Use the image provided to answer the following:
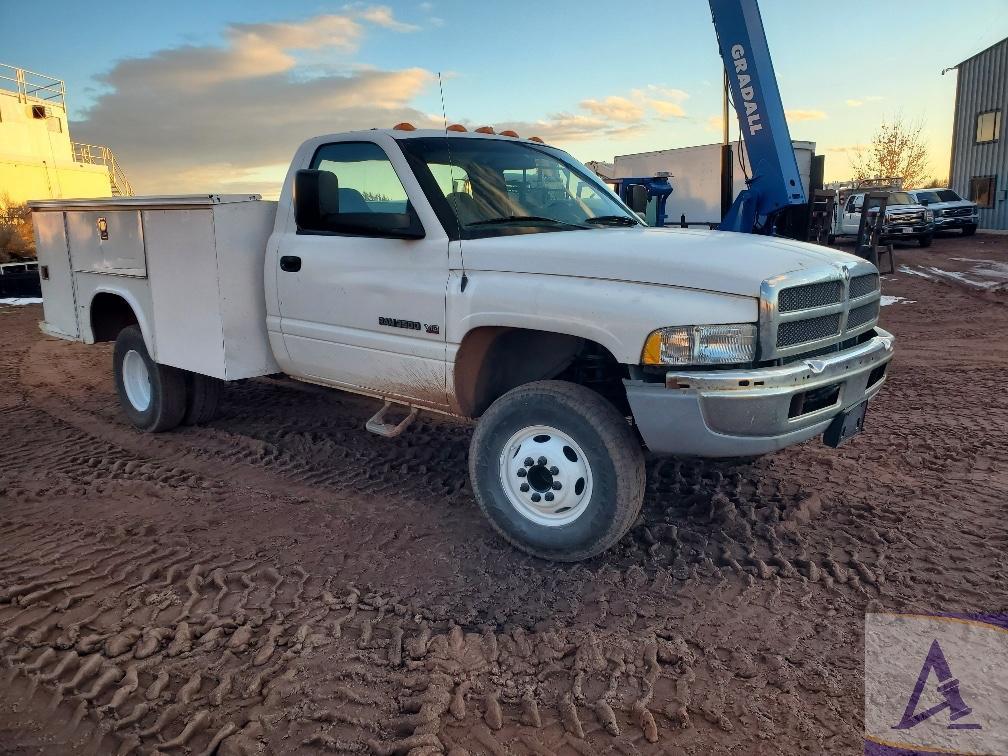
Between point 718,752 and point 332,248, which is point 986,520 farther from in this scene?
point 332,248

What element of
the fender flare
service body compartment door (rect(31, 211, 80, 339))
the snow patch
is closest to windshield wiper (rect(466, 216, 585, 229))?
the fender flare

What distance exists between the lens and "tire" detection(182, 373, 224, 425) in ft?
20.0

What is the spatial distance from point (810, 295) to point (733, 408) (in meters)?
0.71

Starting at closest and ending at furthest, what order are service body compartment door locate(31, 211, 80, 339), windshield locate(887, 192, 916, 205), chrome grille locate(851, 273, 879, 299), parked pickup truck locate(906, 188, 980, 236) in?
1. chrome grille locate(851, 273, 879, 299)
2. service body compartment door locate(31, 211, 80, 339)
3. windshield locate(887, 192, 916, 205)
4. parked pickup truck locate(906, 188, 980, 236)

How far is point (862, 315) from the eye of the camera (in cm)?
399

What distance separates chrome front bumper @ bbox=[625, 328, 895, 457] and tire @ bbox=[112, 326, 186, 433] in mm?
4065

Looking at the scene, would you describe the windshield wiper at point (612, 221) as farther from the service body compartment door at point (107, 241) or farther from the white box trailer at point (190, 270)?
the service body compartment door at point (107, 241)

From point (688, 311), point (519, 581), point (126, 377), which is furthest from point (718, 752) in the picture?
point (126, 377)

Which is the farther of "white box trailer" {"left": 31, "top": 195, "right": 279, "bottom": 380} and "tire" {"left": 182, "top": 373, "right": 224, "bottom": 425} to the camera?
"tire" {"left": 182, "top": 373, "right": 224, "bottom": 425}

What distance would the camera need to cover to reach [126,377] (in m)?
6.29

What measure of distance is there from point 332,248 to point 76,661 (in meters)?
2.52

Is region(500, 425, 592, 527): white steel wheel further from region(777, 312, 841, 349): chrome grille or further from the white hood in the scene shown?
region(777, 312, 841, 349): chrome grille

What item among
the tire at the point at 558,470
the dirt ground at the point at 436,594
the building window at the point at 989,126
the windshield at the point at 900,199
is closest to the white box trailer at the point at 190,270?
the dirt ground at the point at 436,594

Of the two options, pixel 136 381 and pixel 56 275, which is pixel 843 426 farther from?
pixel 56 275
